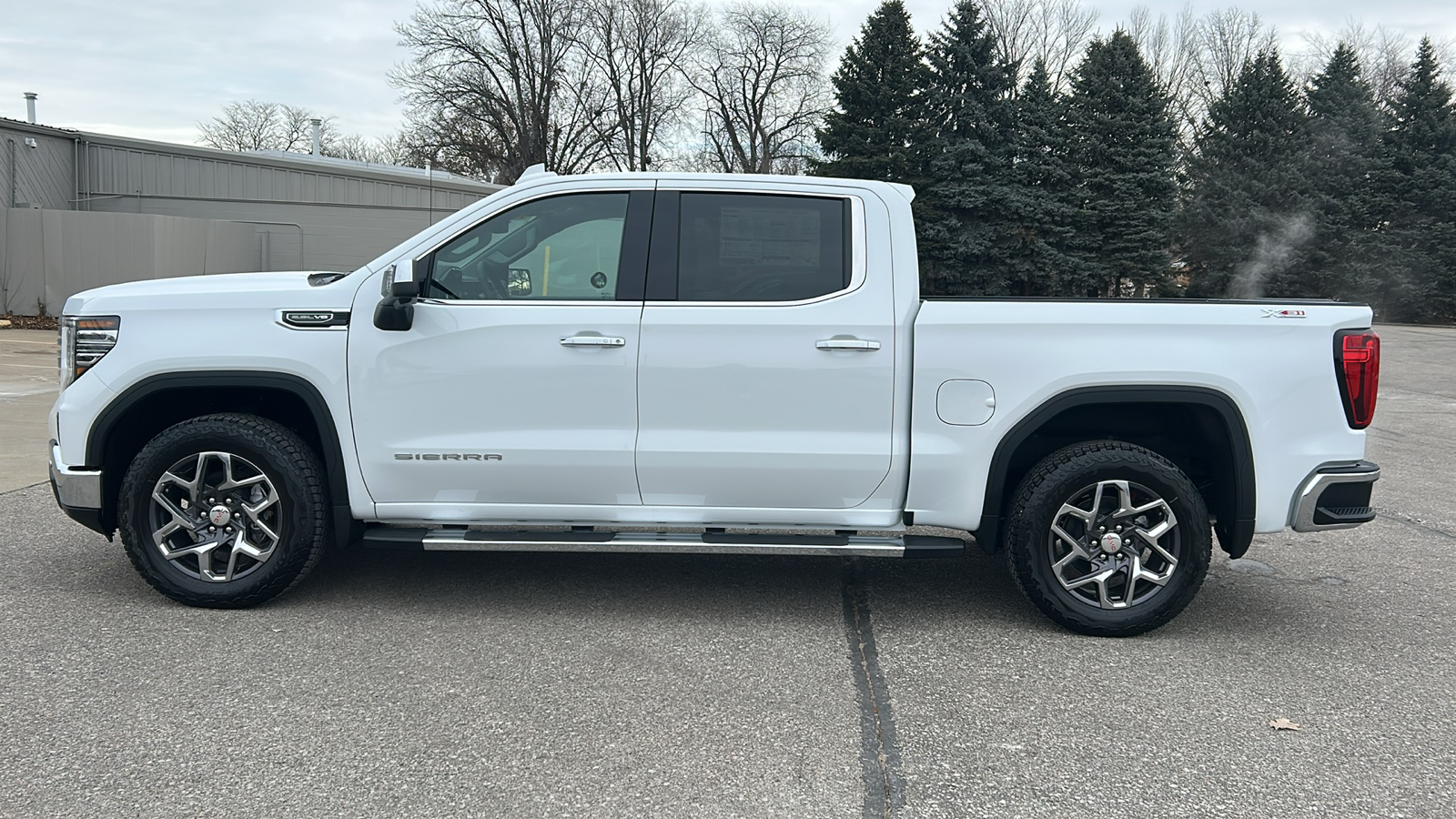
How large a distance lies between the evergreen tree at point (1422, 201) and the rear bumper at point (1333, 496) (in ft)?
128

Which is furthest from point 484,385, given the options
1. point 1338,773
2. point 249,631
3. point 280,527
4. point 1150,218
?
point 1150,218

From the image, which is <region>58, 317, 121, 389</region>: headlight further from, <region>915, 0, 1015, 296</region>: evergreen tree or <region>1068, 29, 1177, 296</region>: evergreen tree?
<region>1068, 29, 1177, 296</region>: evergreen tree

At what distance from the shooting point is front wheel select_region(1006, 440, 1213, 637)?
4.55 meters

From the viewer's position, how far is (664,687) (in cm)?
400

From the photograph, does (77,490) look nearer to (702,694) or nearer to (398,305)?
(398,305)

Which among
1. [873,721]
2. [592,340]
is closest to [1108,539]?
[873,721]

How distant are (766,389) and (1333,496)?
241 centimetres

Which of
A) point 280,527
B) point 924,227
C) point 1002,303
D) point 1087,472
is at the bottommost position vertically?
point 280,527

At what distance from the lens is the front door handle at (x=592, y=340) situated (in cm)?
455

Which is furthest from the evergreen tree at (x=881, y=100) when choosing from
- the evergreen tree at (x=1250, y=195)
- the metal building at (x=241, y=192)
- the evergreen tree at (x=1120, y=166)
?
the metal building at (x=241, y=192)

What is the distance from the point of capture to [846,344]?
14.9 feet

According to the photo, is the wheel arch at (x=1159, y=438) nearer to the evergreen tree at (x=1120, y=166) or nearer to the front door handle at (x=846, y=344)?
the front door handle at (x=846, y=344)

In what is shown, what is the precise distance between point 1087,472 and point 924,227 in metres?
31.5

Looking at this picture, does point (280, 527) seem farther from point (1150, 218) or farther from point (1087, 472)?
point (1150, 218)
